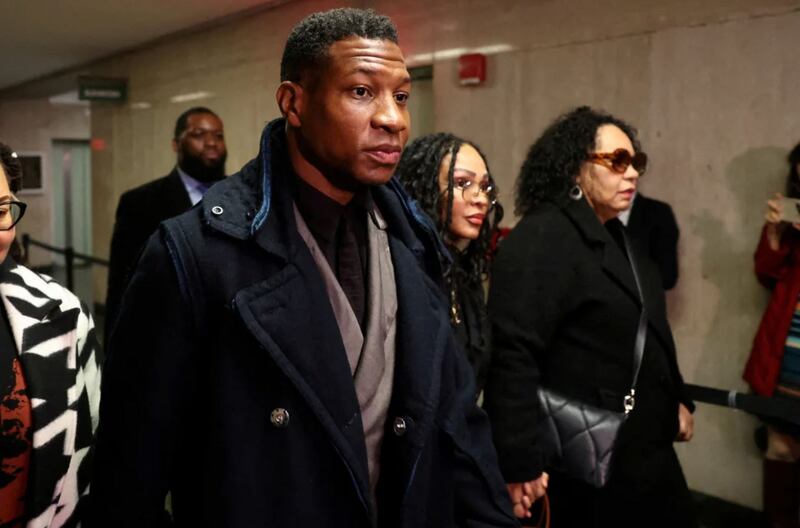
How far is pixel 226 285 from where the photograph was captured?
4.00 feet

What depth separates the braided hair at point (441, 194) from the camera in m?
2.38

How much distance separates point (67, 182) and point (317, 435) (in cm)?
1056

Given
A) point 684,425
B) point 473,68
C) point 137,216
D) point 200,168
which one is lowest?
point 684,425

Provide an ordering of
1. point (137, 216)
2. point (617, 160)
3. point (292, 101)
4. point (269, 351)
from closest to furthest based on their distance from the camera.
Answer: point (269, 351) < point (292, 101) < point (617, 160) < point (137, 216)

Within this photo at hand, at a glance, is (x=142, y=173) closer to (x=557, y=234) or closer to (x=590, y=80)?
(x=590, y=80)

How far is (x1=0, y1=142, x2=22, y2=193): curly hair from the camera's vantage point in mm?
1678

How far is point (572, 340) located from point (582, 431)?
0.30 meters

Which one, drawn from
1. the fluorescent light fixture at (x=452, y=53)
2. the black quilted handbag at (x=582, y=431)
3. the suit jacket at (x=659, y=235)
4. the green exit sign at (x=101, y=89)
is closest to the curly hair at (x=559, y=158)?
the black quilted handbag at (x=582, y=431)

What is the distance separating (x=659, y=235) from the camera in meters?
4.14

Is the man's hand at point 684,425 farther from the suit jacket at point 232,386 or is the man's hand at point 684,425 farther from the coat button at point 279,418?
the coat button at point 279,418

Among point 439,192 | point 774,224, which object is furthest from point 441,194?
point 774,224

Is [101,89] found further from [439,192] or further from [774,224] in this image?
[774,224]

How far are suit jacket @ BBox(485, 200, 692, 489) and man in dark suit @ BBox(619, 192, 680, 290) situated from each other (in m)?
1.77

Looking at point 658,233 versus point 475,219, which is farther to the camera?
point 658,233
